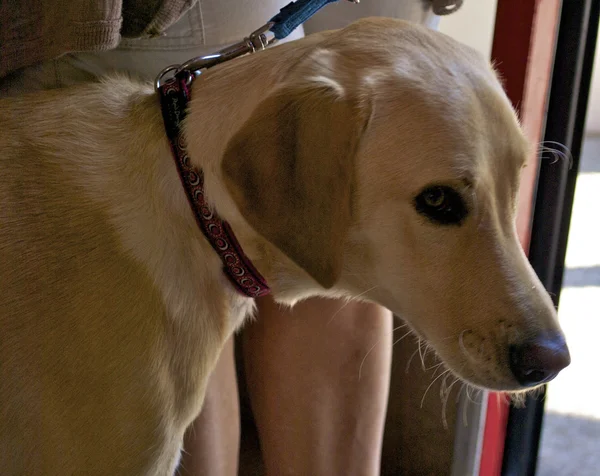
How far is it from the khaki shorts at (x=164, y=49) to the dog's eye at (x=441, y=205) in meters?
0.46

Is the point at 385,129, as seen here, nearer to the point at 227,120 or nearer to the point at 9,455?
the point at 227,120

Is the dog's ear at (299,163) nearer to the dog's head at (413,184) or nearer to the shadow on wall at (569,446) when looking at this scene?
the dog's head at (413,184)

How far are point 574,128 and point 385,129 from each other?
2.97 ft

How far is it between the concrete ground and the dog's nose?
113 centimetres

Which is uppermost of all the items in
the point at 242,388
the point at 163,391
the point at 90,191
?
the point at 90,191

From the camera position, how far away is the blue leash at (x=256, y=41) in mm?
996

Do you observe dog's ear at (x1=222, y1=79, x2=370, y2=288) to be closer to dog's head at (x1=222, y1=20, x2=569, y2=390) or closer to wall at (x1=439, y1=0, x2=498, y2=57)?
dog's head at (x1=222, y1=20, x2=569, y2=390)

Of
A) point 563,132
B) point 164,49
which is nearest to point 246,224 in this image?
point 164,49

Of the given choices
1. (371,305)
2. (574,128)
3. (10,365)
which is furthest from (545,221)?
(10,365)

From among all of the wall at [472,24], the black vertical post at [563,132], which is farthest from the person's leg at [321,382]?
the wall at [472,24]

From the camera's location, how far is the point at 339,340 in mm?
1403

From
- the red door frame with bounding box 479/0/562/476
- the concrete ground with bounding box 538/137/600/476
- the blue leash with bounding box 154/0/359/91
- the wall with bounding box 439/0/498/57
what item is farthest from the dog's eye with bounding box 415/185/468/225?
the concrete ground with bounding box 538/137/600/476

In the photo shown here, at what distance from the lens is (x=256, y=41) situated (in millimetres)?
1024

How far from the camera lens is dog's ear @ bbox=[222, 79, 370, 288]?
857mm
